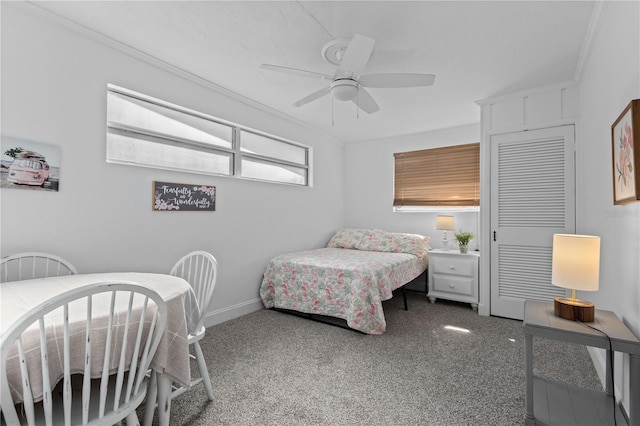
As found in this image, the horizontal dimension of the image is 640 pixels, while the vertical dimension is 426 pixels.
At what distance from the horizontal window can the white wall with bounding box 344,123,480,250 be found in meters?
1.50

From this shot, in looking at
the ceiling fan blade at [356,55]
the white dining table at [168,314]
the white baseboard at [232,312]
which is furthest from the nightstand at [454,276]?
the white dining table at [168,314]

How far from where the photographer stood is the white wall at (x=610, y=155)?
4.69ft

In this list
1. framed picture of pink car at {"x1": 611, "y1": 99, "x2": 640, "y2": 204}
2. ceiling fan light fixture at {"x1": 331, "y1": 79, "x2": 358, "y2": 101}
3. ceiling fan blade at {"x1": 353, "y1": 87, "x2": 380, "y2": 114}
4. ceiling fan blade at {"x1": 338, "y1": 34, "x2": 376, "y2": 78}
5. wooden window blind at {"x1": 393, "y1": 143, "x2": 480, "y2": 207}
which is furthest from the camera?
wooden window blind at {"x1": 393, "y1": 143, "x2": 480, "y2": 207}

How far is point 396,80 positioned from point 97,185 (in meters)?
2.31

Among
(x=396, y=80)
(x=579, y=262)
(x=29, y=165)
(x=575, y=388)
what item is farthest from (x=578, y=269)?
(x=29, y=165)

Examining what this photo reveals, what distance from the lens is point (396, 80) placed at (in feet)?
6.84

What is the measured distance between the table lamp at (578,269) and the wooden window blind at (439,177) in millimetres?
2538

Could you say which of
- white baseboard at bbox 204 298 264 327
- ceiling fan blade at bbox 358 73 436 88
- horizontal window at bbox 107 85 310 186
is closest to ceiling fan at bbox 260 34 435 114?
ceiling fan blade at bbox 358 73 436 88

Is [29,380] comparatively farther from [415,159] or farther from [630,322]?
[415,159]

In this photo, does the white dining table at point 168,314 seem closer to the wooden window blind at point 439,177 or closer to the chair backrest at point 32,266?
the chair backrest at point 32,266

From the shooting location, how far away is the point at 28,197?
1938 mm

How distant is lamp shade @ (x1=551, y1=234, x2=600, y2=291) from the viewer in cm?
158

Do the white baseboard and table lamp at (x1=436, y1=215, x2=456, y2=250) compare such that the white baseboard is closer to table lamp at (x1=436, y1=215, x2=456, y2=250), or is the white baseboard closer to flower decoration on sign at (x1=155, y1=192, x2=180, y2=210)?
flower decoration on sign at (x1=155, y1=192, x2=180, y2=210)

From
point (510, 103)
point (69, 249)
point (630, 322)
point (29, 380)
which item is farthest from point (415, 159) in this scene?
point (29, 380)
